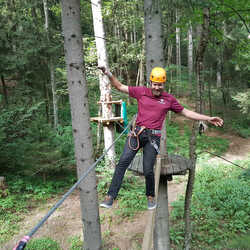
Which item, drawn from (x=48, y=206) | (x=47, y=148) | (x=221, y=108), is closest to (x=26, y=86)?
(x=47, y=148)

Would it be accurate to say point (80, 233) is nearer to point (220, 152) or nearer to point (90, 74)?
point (90, 74)

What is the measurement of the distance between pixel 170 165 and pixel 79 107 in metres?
1.56

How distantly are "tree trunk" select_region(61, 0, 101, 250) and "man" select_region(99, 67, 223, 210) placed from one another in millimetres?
684

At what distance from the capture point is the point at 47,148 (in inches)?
275

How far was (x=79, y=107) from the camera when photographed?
10.7ft

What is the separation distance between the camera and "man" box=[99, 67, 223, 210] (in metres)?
2.78

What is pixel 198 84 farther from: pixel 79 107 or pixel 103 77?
pixel 103 77

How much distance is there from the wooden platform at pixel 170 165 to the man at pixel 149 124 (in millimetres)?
236

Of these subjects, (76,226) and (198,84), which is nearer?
(198,84)

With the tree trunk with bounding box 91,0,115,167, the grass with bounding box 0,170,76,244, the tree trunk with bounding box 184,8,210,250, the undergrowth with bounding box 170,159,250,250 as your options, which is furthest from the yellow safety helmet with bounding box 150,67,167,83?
the grass with bounding box 0,170,76,244

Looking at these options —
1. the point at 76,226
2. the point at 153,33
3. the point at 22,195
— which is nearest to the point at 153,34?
the point at 153,33

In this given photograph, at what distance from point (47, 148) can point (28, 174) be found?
38.5 inches

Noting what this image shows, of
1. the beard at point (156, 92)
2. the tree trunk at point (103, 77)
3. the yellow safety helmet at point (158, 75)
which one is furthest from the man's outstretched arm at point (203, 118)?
the tree trunk at point (103, 77)

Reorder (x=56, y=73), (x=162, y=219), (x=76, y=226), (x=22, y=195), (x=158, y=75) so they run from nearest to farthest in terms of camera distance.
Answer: (x=158, y=75)
(x=162, y=219)
(x=76, y=226)
(x=22, y=195)
(x=56, y=73)
